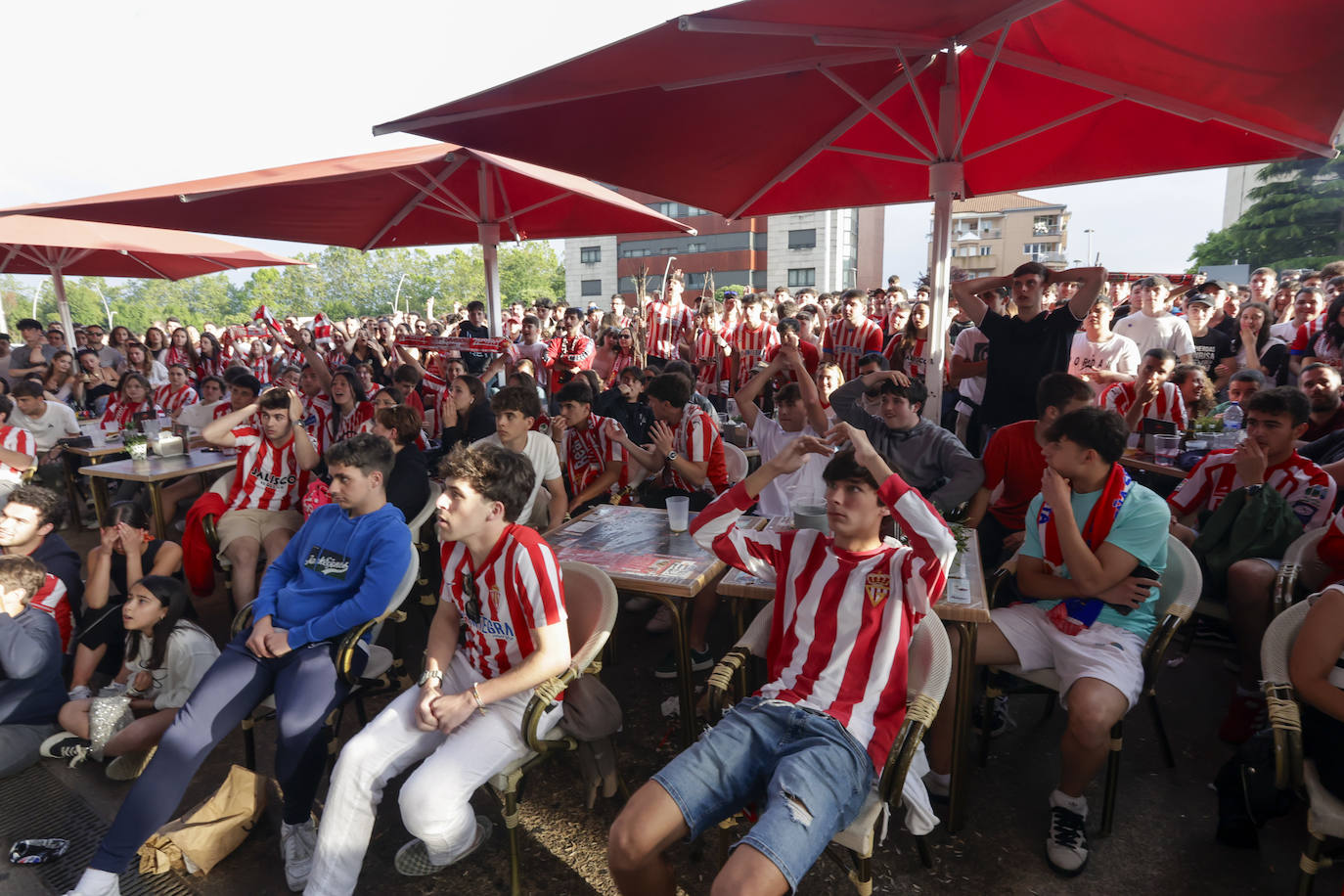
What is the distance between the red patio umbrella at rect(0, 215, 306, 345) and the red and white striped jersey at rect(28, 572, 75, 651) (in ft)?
14.4

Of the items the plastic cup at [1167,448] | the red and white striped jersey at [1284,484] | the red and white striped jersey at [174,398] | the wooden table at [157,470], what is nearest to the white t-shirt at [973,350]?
the plastic cup at [1167,448]

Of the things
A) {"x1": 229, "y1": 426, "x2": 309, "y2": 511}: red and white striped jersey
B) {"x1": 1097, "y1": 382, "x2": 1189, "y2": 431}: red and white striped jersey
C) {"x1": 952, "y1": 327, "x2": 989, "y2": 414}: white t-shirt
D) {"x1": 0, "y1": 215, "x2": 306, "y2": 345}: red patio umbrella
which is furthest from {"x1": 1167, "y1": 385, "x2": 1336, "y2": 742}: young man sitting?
{"x1": 0, "y1": 215, "x2": 306, "y2": 345}: red patio umbrella

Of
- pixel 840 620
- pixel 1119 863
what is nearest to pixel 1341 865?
pixel 1119 863

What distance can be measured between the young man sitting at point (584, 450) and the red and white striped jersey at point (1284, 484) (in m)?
3.13

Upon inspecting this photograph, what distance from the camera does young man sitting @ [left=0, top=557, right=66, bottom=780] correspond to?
110 inches

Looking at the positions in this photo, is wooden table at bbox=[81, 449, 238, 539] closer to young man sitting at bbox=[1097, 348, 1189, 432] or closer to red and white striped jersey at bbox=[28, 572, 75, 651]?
red and white striped jersey at bbox=[28, 572, 75, 651]

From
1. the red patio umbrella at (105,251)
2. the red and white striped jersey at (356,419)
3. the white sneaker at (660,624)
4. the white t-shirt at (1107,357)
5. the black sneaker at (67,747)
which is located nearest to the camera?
the black sneaker at (67,747)

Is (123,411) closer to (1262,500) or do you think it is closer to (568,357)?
(568,357)

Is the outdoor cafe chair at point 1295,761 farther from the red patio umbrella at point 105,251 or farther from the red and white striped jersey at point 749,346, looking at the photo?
the red patio umbrella at point 105,251

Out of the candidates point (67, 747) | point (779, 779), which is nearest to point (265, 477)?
point (67, 747)

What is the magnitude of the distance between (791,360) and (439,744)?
2.79 m

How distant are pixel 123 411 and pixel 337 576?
18.4 ft

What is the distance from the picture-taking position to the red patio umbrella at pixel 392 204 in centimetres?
493

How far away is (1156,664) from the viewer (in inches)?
95.1
